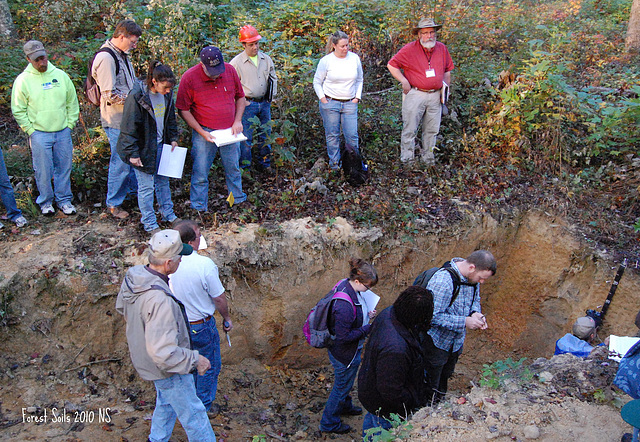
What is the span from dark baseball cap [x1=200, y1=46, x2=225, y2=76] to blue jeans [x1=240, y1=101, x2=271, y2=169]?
108 centimetres

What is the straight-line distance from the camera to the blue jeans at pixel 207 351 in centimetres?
420

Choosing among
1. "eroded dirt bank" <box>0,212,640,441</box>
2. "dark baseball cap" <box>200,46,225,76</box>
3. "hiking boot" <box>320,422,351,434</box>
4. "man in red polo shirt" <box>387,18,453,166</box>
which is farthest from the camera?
"man in red polo shirt" <box>387,18,453,166</box>

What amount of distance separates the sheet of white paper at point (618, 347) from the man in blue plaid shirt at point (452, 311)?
1302 millimetres

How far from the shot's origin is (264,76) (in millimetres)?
6266

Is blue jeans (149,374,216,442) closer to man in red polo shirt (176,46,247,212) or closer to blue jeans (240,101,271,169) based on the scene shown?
man in red polo shirt (176,46,247,212)

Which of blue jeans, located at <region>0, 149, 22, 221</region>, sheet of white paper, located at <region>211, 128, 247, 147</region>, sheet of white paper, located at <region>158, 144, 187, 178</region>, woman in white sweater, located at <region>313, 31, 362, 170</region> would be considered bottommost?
blue jeans, located at <region>0, 149, 22, 221</region>

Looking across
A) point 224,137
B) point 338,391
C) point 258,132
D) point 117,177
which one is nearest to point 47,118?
point 117,177

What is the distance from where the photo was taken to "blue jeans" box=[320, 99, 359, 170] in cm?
654

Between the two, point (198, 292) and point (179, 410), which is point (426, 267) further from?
point (179, 410)

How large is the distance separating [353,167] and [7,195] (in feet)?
14.0

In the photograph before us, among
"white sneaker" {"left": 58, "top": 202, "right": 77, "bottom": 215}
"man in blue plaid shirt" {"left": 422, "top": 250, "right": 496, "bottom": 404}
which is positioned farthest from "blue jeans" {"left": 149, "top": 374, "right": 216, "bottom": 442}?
"white sneaker" {"left": 58, "top": 202, "right": 77, "bottom": 215}

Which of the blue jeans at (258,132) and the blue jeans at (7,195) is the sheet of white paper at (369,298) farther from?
the blue jeans at (7,195)

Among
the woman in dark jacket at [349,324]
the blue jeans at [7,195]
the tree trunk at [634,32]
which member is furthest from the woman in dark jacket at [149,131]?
the tree trunk at [634,32]

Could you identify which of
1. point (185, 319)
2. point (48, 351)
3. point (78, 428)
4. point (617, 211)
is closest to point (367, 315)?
point (185, 319)
